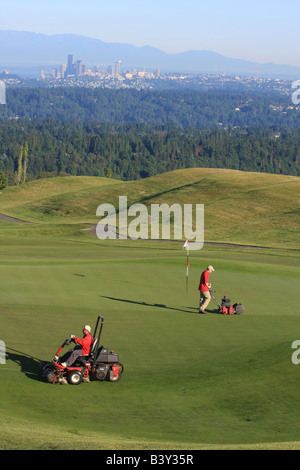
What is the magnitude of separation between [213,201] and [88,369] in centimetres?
8081

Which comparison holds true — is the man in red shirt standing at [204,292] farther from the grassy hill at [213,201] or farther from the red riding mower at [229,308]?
the grassy hill at [213,201]

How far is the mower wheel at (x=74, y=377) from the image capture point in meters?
17.8

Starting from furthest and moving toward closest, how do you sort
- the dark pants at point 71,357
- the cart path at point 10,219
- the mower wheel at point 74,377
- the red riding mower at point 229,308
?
1. the cart path at point 10,219
2. the red riding mower at point 229,308
3. the dark pants at point 71,357
4. the mower wheel at point 74,377

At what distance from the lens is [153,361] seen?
1967 centimetres

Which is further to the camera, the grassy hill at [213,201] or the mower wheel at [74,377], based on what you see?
the grassy hill at [213,201]

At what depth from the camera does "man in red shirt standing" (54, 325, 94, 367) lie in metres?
18.0

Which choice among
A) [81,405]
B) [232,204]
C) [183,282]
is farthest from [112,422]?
[232,204]

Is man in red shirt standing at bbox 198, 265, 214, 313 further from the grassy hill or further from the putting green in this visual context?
the grassy hill

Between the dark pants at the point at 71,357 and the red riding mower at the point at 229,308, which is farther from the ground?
the dark pants at the point at 71,357
